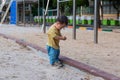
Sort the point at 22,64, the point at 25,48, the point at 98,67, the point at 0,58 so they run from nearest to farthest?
the point at 98,67 < the point at 22,64 < the point at 0,58 < the point at 25,48

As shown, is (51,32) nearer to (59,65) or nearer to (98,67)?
(59,65)

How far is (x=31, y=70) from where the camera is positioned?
799cm

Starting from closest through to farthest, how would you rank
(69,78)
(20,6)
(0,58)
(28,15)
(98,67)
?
(69,78) → (98,67) → (0,58) → (20,6) → (28,15)

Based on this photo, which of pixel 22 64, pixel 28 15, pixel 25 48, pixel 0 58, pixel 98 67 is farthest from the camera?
pixel 28 15

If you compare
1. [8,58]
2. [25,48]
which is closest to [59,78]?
[8,58]

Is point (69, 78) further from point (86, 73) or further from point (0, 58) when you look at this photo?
point (0, 58)

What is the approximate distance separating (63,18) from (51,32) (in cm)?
44

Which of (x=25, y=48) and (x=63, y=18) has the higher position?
(x=63, y=18)

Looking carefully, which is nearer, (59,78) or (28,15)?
(59,78)

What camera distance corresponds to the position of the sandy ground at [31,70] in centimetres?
719

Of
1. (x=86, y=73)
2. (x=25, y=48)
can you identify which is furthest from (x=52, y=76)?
(x=25, y=48)

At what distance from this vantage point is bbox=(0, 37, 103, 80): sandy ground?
7.19 m

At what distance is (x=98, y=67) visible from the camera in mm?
7934

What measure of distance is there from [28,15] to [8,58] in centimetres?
3309
